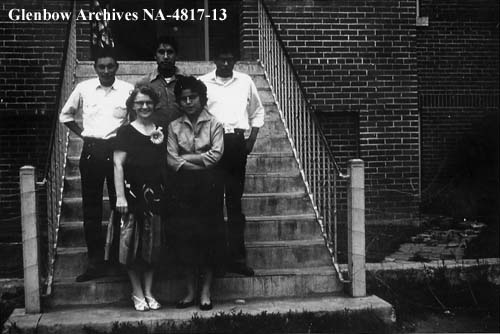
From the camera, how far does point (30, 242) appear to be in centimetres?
455

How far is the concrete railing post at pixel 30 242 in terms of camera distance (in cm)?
454

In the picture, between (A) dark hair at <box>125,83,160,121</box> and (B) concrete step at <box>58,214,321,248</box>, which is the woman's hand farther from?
(B) concrete step at <box>58,214,321,248</box>

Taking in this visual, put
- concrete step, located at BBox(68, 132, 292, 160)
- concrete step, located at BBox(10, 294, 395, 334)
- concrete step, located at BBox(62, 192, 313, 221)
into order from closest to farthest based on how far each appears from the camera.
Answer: concrete step, located at BBox(10, 294, 395, 334) < concrete step, located at BBox(62, 192, 313, 221) < concrete step, located at BBox(68, 132, 292, 160)

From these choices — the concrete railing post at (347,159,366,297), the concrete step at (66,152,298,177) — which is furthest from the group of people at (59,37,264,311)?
the concrete step at (66,152,298,177)

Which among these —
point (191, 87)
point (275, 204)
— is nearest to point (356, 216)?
point (275, 204)

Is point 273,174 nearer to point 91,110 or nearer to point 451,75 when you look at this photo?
point 91,110

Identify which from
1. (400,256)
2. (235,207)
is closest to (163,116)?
(235,207)

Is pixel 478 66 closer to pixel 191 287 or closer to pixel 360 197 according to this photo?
pixel 360 197

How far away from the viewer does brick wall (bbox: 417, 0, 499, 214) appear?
9039 millimetres

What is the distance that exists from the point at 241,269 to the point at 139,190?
1.08 metres

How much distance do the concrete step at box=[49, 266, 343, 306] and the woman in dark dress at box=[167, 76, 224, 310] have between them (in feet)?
0.74

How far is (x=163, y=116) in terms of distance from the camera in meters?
4.96

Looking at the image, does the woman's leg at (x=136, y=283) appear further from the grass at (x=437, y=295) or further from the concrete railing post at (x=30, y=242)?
the grass at (x=437, y=295)

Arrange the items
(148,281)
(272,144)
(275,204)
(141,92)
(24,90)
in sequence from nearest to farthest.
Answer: (141,92) < (148,281) < (275,204) < (272,144) < (24,90)
